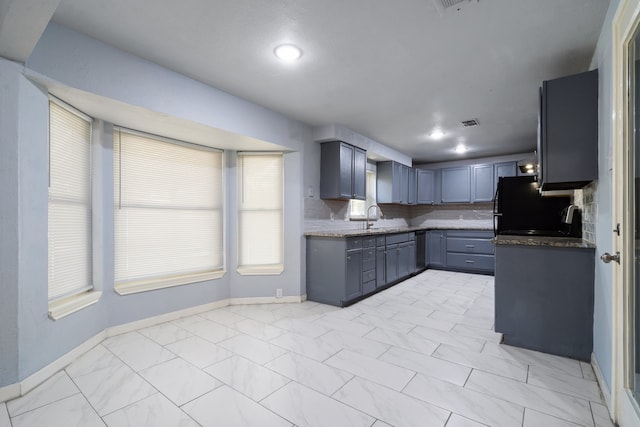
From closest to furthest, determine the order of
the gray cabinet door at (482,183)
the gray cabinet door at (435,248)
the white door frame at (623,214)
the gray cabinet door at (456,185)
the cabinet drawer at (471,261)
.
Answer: the white door frame at (623,214)
the cabinet drawer at (471,261)
the gray cabinet door at (482,183)
the gray cabinet door at (435,248)
the gray cabinet door at (456,185)

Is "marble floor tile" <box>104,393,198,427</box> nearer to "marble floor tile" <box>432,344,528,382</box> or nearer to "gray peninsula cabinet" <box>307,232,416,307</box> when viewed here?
"marble floor tile" <box>432,344,528,382</box>

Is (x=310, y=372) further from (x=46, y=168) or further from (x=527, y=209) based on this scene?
(x=527, y=209)

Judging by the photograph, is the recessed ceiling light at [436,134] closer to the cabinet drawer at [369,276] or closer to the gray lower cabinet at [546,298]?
the cabinet drawer at [369,276]

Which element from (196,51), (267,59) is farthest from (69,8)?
(267,59)

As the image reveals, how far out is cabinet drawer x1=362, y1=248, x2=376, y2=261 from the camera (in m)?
4.19

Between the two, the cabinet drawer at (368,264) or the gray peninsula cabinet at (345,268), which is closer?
the gray peninsula cabinet at (345,268)

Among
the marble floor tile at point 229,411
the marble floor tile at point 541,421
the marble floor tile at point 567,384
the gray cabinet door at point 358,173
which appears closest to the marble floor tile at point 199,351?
the marble floor tile at point 229,411

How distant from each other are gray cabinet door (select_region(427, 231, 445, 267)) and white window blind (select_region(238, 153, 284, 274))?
12.1 ft

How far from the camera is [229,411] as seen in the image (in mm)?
1763

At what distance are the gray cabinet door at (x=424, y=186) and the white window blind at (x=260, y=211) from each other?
381 centimetres

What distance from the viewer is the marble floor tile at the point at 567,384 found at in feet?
6.28

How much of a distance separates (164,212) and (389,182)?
159 inches

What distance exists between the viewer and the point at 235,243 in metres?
3.95

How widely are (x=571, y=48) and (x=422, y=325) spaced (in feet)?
8.96
